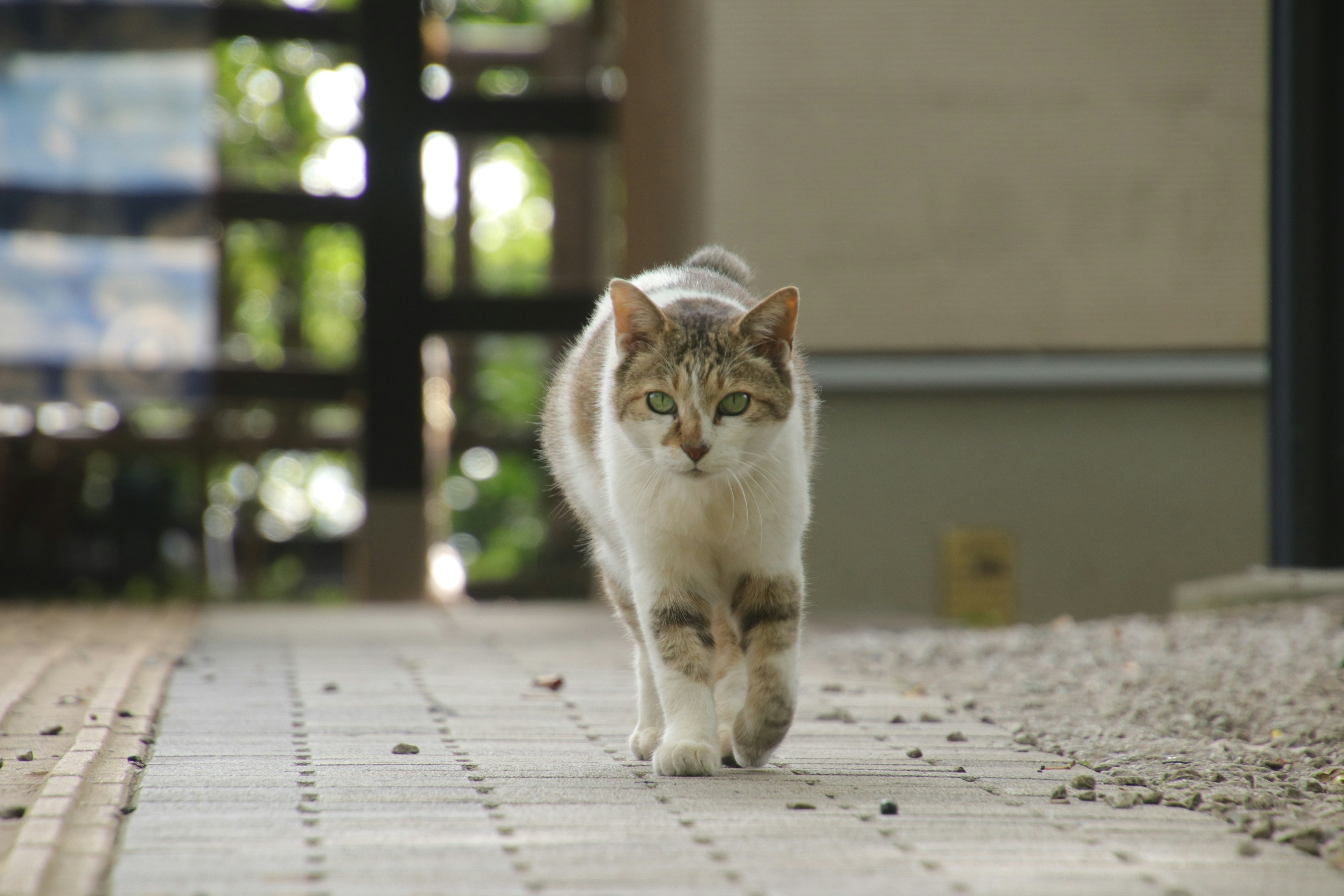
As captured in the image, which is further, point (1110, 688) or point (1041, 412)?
point (1041, 412)

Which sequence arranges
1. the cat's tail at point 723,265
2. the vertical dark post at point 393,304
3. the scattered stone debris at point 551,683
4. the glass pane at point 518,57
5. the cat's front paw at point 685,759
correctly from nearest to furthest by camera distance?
the cat's front paw at point 685,759 < the cat's tail at point 723,265 < the scattered stone debris at point 551,683 < the vertical dark post at point 393,304 < the glass pane at point 518,57

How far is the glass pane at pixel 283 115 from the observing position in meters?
12.4

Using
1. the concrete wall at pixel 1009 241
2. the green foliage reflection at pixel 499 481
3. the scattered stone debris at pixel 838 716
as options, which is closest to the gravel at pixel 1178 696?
the scattered stone debris at pixel 838 716

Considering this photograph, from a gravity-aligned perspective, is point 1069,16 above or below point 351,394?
above

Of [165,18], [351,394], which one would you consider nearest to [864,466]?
[351,394]

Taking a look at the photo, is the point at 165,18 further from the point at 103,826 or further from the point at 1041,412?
the point at 103,826

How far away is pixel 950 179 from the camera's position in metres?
7.47

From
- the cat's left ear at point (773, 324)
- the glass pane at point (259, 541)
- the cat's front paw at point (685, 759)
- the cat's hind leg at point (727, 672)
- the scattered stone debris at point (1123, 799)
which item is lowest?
the glass pane at point (259, 541)

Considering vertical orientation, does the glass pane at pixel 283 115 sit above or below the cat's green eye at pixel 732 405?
above

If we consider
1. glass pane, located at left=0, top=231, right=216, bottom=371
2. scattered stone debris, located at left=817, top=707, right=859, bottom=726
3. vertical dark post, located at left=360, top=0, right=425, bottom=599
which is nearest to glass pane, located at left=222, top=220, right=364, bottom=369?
glass pane, located at left=0, top=231, right=216, bottom=371

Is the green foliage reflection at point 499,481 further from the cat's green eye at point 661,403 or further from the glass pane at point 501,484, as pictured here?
the cat's green eye at point 661,403

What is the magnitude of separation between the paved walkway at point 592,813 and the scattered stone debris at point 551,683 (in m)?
0.06

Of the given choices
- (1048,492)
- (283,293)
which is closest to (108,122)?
(283,293)

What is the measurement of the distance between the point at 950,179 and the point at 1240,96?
69.2 inches
